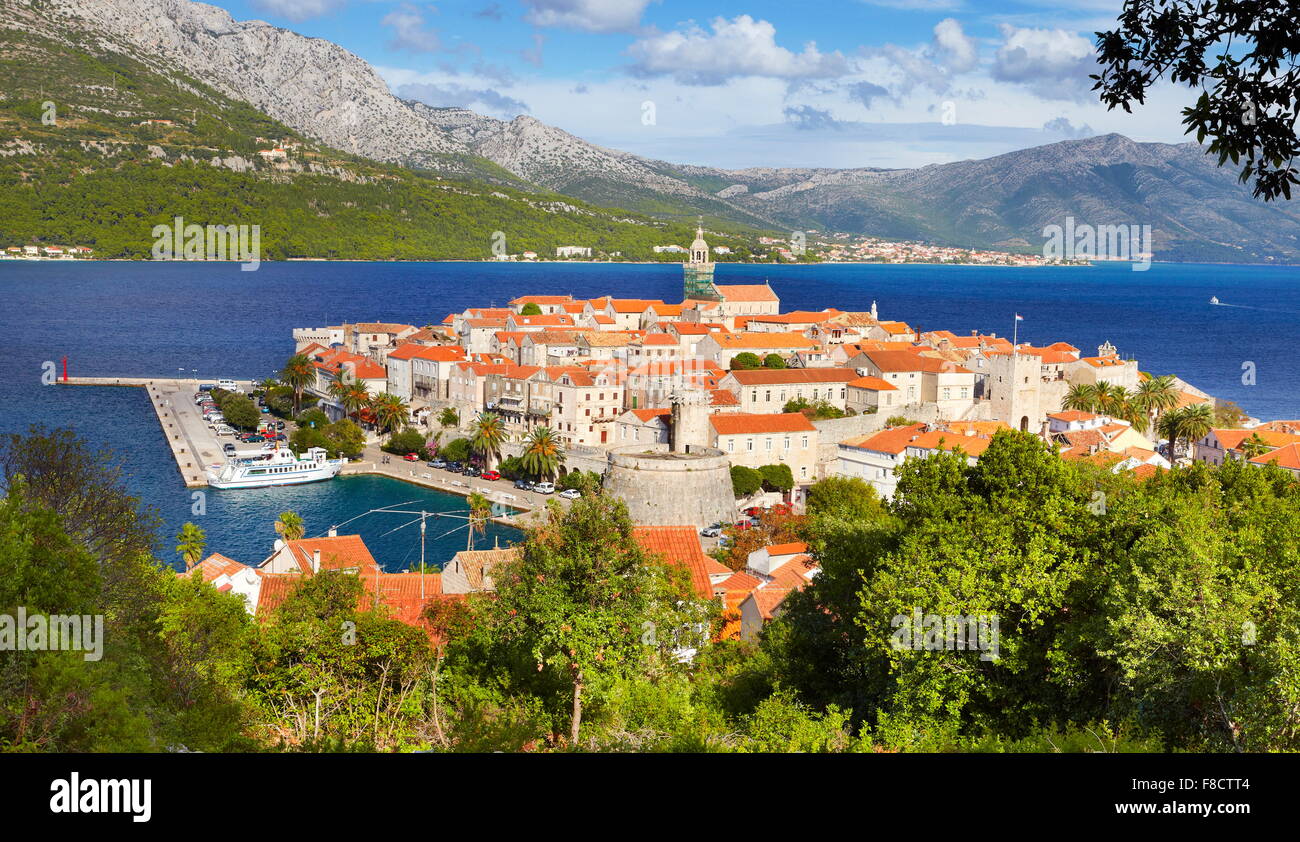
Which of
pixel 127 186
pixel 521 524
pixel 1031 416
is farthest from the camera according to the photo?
pixel 127 186

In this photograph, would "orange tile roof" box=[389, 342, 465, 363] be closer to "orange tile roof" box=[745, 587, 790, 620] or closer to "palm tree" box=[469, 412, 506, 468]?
"palm tree" box=[469, 412, 506, 468]

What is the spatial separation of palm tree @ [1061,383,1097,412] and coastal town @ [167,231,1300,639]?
0.10 metres

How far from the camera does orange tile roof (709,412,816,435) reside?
4928 centimetres

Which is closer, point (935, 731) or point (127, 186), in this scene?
point (935, 731)

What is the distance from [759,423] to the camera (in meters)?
50.4

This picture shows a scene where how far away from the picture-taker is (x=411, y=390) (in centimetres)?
6612

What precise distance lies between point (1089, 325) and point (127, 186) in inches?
5957

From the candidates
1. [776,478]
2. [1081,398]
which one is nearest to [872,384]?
[1081,398]

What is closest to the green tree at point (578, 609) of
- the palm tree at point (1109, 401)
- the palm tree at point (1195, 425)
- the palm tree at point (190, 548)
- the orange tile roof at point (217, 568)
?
the orange tile roof at point (217, 568)

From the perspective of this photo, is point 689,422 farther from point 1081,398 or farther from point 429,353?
point 429,353
